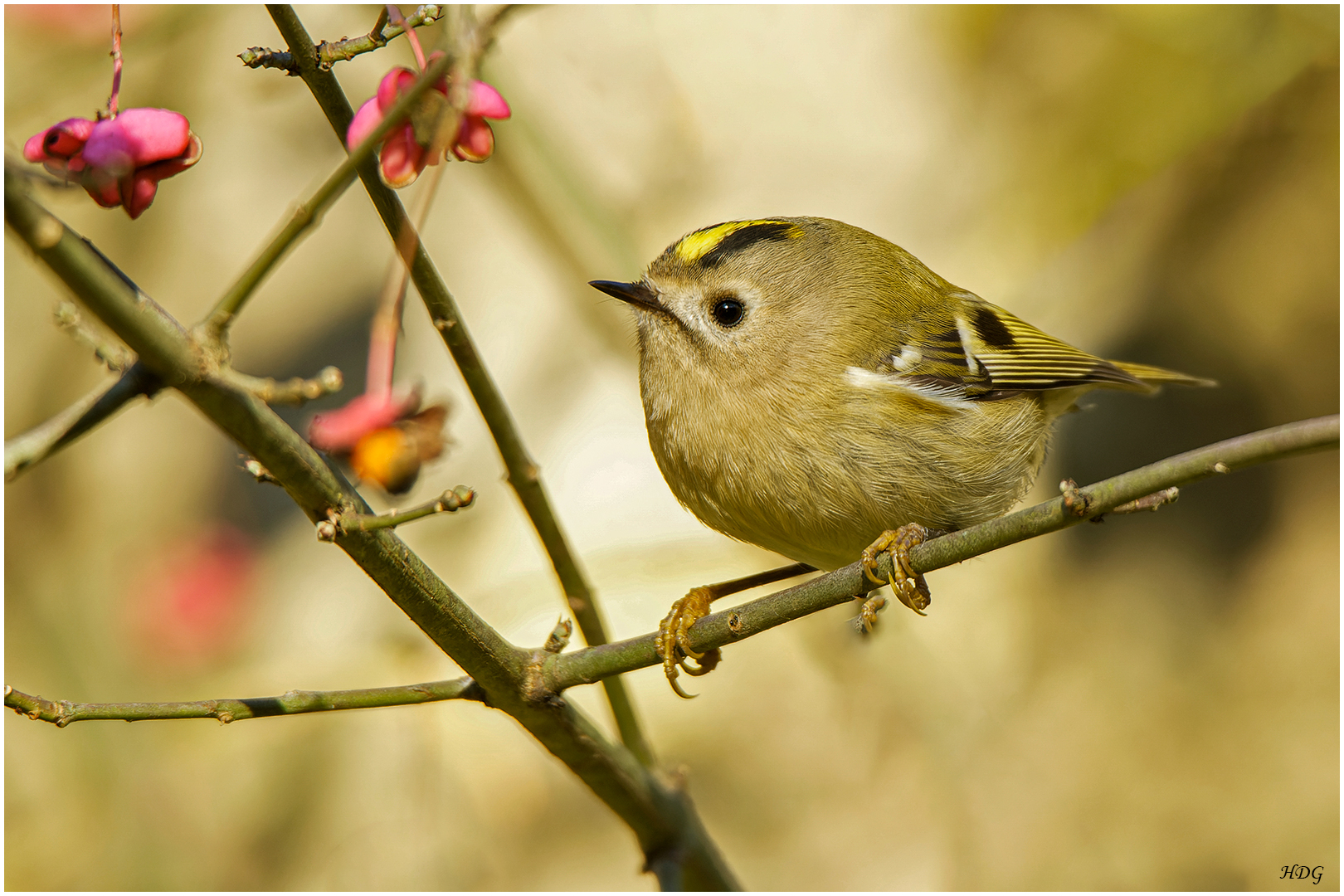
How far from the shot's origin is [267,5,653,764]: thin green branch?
1.00 meters

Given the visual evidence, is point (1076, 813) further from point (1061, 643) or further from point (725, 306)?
point (725, 306)

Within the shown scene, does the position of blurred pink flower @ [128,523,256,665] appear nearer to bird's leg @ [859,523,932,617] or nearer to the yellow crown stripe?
the yellow crown stripe

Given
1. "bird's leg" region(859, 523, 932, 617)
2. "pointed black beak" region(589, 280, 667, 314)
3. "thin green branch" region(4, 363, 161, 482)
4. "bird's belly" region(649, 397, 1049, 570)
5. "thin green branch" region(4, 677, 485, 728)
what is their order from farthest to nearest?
"pointed black beak" region(589, 280, 667, 314) → "bird's belly" region(649, 397, 1049, 570) → "bird's leg" region(859, 523, 932, 617) → "thin green branch" region(4, 677, 485, 728) → "thin green branch" region(4, 363, 161, 482)

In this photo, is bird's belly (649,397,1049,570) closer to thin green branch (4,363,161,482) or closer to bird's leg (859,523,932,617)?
bird's leg (859,523,932,617)

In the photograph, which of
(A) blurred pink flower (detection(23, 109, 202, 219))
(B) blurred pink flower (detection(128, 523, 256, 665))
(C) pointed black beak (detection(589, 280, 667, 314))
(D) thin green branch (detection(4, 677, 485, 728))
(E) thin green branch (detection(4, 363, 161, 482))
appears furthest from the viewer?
(B) blurred pink flower (detection(128, 523, 256, 665))

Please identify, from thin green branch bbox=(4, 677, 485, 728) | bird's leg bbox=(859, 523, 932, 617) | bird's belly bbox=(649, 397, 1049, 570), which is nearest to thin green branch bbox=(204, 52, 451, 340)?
thin green branch bbox=(4, 677, 485, 728)

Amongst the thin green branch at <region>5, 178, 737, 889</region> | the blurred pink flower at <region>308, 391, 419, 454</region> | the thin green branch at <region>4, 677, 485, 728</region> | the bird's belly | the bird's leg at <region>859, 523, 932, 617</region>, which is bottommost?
the thin green branch at <region>4, 677, 485, 728</region>

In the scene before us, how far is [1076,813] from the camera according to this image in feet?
12.5

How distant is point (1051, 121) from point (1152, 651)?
2061 millimetres

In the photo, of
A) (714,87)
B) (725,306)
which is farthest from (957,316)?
(714,87)

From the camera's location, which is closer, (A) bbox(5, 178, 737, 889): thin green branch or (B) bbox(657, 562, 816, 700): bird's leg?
(A) bbox(5, 178, 737, 889): thin green branch

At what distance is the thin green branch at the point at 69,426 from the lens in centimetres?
76

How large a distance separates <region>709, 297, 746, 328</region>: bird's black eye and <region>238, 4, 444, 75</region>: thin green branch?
1.03 metres

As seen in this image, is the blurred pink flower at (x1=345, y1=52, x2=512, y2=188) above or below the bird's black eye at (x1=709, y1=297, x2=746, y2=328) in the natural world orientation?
below
